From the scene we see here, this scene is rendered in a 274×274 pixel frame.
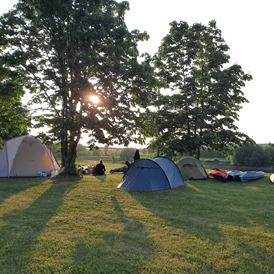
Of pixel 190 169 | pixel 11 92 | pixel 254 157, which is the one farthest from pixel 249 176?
pixel 254 157

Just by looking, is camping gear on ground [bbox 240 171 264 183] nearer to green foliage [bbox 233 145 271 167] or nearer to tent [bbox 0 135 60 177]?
tent [bbox 0 135 60 177]

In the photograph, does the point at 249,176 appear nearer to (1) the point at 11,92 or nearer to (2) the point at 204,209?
(2) the point at 204,209

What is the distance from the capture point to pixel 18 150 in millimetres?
15469

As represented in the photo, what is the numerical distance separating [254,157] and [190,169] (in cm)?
3150

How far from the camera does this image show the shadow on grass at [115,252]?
13.0ft

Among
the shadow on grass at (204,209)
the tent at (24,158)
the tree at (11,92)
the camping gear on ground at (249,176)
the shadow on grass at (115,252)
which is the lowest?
the shadow on grass at (115,252)

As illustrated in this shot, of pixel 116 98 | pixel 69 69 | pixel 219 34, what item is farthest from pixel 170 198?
pixel 219 34

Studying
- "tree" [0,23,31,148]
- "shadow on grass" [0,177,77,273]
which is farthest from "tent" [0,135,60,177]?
"shadow on grass" [0,177,77,273]

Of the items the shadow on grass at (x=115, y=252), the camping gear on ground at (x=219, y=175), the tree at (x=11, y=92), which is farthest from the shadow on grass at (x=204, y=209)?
the tree at (x=11, y=92)

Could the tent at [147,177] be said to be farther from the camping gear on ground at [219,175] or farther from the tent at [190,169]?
the camping gear on ground at [219,175]

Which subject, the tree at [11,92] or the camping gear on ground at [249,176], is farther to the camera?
the camping gear on ground at [249,176]

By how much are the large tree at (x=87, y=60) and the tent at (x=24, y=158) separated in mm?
2082

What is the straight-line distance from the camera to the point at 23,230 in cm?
560

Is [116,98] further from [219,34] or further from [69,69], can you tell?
[219,34]
